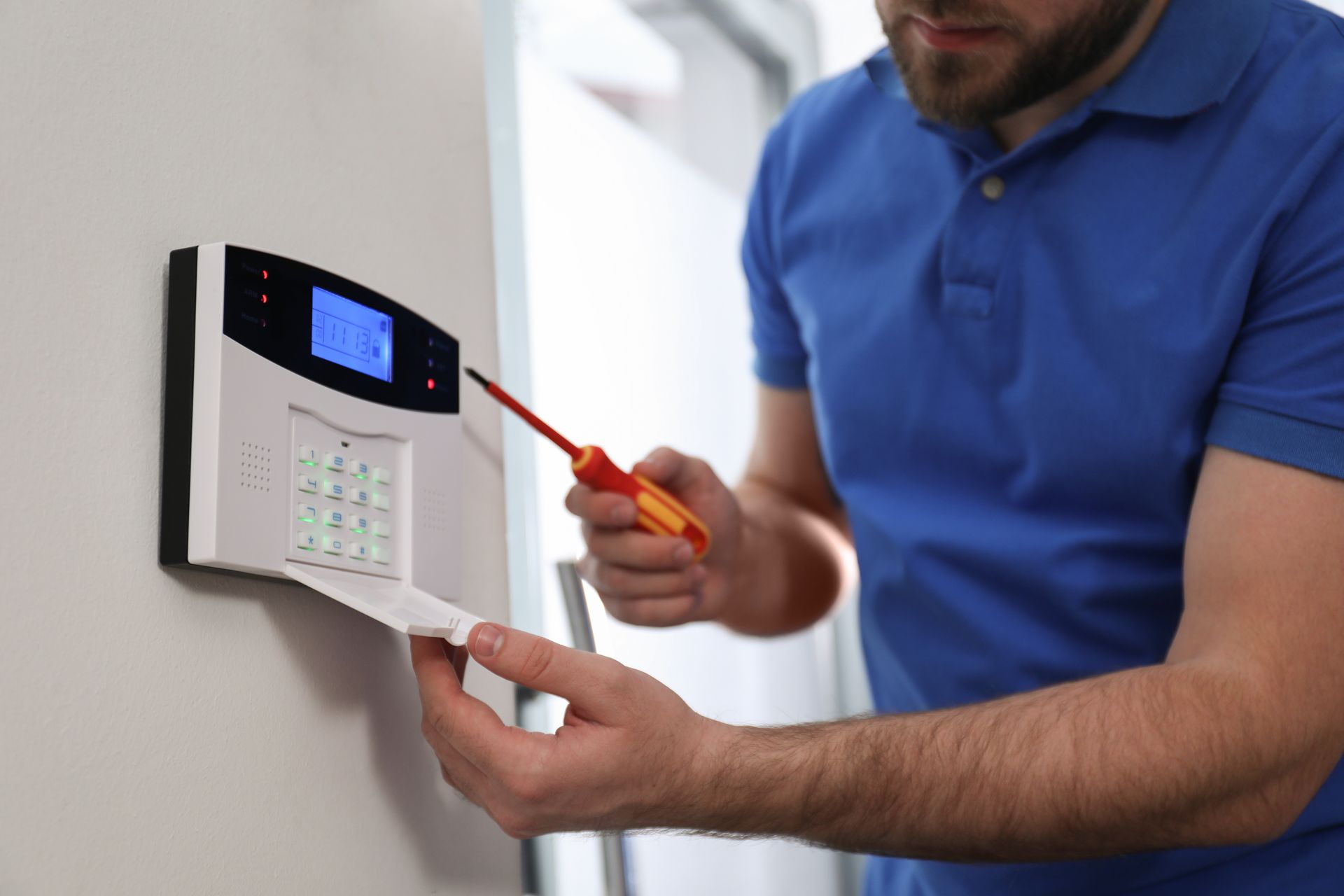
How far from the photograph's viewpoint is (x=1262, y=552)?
25.9 inches

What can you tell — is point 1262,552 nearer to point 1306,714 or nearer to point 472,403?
point 1306,714

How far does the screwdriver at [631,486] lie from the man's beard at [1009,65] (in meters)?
0.35

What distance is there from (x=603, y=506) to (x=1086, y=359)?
356 mm

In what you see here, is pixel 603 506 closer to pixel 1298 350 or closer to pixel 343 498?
pixel 343 498

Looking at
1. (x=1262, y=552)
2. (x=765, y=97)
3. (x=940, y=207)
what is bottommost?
(x=1262, y=552)

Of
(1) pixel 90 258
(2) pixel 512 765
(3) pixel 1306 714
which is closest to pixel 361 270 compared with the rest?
(1) pixel 90 258

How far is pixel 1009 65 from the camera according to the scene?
30.4 inches

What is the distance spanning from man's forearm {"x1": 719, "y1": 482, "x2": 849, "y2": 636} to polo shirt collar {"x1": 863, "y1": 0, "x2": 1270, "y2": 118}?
0.45 meters

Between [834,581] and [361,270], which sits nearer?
[361,270]

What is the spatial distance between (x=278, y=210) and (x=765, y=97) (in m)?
1.37

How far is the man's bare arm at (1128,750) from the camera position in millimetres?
621

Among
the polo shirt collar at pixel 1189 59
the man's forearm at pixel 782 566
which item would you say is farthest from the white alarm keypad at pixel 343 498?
the polo shirt collar at pixel 1189 59

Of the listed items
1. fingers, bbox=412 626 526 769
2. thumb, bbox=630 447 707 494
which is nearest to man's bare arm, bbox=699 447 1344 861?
fingers, bbox=412 626 526 769

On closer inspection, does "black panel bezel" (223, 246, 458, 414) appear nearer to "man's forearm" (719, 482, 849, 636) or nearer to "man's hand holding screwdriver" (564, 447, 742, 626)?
"man's hand holding screwdriver" (564, 447, 742, 626)
